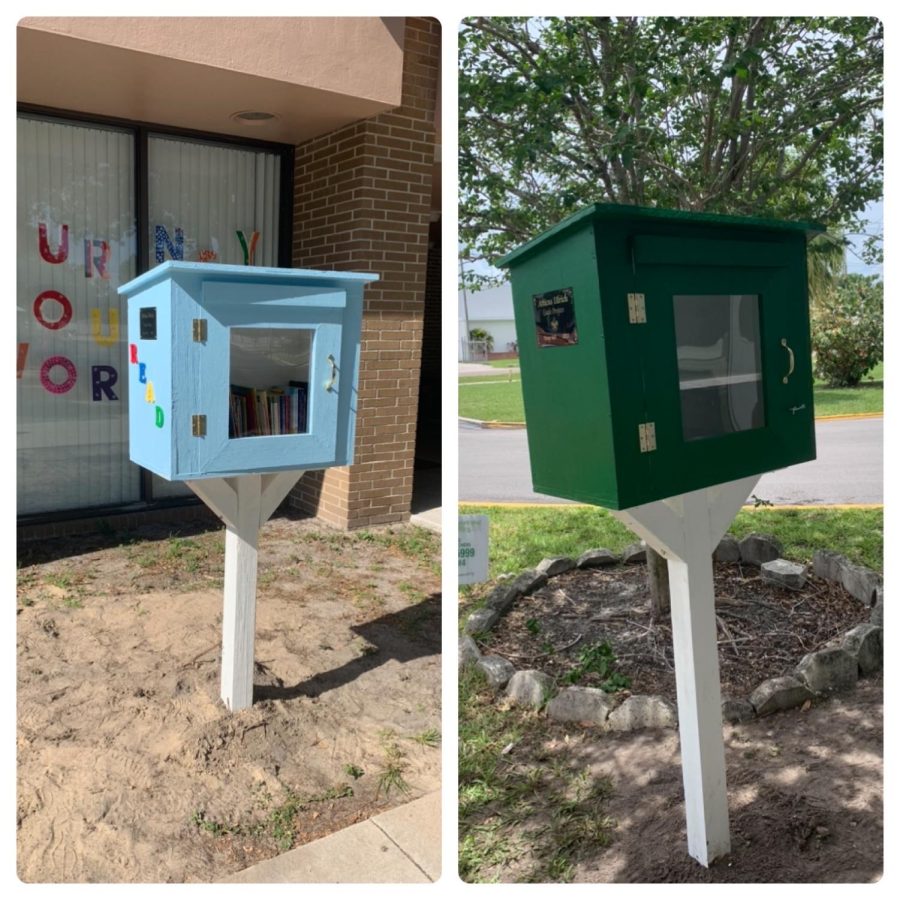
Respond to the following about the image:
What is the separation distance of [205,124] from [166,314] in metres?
3.41

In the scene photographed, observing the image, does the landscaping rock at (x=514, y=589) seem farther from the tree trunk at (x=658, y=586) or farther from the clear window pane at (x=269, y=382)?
the clear window pane at (x=269, y=382)

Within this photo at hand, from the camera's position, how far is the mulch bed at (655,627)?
358 cm

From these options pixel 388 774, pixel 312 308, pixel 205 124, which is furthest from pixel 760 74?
pixel 205 124

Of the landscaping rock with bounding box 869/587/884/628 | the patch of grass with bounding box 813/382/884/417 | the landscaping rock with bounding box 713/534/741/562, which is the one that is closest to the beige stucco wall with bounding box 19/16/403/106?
the landscaping rock with bounding box 713/534/741/562

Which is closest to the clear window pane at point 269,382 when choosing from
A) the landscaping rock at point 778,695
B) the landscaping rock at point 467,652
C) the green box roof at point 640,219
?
the green box roof at point 640,219

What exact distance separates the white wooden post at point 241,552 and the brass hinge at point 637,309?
4.59 ft

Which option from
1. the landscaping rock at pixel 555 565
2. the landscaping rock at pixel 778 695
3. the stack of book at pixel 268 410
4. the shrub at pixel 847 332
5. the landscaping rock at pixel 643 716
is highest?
the shrub at pixel 847 332

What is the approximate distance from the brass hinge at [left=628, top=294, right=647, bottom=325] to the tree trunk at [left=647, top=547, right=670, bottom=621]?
7.08 ft

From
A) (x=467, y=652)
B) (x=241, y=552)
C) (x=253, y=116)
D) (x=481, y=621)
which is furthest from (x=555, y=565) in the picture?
(x=253, y=116)

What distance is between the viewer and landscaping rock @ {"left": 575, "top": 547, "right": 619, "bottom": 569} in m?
4.70

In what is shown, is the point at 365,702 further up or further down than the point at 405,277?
further down

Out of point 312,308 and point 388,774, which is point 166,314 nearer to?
point 312,308

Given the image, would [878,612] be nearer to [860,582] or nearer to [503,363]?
[860,582]

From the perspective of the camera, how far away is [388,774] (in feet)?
9.34
